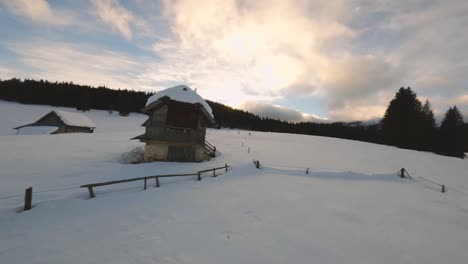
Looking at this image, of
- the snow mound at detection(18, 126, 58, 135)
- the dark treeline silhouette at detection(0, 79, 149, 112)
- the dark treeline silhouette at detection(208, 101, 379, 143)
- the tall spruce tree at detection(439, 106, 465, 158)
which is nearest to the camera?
the snow mound at detection(18, 126, 58, 135)

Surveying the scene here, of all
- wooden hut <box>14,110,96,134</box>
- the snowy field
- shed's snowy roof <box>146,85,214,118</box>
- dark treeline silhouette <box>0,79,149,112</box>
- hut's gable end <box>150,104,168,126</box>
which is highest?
dark treeline silhouette <box>0,79,149,112</box>

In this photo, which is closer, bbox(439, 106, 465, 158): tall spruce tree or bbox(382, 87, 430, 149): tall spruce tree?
bbox(439, 106, 465, 158): tall spruce tree

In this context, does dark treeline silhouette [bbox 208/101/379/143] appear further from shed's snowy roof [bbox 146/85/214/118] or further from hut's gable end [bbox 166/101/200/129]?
hut's gable end [bbox 166/101/200/129]

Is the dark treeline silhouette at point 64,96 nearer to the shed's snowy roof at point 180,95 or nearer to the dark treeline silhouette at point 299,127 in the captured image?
the dark treeline silhouette at point 299,127

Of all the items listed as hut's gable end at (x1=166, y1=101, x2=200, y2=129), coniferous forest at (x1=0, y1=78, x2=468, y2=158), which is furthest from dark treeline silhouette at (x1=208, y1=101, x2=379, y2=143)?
hut's gable end at (x1=166, y1=101, x2=200, y2=129)

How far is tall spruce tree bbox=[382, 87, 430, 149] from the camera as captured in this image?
42.7m

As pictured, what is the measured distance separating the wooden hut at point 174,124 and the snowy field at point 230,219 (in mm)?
4445

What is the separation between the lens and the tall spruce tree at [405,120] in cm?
4266

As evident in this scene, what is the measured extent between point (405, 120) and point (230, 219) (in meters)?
48.7

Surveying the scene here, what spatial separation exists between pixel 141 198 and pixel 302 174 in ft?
45.2

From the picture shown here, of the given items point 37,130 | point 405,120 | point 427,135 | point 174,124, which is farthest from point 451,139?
point 37,130

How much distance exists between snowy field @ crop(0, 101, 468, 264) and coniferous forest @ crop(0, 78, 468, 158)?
3188 centimetres

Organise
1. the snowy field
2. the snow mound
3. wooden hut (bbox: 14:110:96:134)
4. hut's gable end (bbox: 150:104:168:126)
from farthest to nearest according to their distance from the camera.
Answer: wooden hut (bbox: 14:110:96:134)
the snow mound
hut's gable end (bbox: 150:104:168:126)
the snowy field

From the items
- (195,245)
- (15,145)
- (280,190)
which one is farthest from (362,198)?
(15,145)
